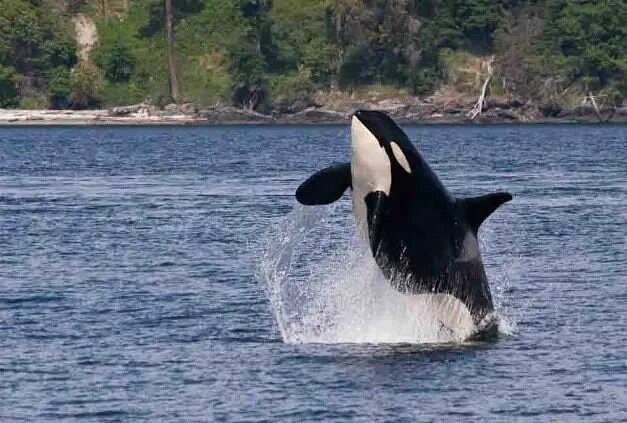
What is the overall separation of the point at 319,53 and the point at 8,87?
2344cm

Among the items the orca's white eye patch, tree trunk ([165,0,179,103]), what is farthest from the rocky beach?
the orca's white eye patch

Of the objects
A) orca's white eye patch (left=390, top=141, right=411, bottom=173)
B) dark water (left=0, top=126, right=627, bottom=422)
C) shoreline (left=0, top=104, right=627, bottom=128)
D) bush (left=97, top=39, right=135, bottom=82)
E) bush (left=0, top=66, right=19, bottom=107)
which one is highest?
orca's white eye patch (left=390, top=141, right=411, bottom=173)

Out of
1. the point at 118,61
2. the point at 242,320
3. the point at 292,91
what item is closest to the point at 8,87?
the point at 118,61

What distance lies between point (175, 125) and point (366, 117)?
105 m

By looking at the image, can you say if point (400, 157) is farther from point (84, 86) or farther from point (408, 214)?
point (84, 86)

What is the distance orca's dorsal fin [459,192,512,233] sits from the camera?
22078 mm

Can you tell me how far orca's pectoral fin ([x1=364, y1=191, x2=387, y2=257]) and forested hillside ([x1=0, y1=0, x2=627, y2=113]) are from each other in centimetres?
9835

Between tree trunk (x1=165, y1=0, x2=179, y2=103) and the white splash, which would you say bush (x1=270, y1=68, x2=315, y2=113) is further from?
the white splash

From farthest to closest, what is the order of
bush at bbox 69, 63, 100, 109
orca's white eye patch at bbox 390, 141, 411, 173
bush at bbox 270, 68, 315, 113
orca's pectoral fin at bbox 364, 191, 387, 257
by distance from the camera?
bush at bbox 69, 63, 100, 109 → bush at bbox 270, 68, 315, 113 → orca's white eye patch at bbox 390, 141, 411, 173 → orca's pectoral fin at bbox 364, 191, 387, 257

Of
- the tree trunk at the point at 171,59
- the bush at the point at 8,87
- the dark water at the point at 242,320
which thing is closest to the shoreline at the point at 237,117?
the bush at the point at 8,87

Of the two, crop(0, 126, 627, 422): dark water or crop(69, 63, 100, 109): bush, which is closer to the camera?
crop(0, 126, 627, 422): dark water

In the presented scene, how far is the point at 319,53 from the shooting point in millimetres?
123125

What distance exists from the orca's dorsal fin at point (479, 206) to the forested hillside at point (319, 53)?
9789 centimetres

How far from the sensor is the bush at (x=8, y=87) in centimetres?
12388
